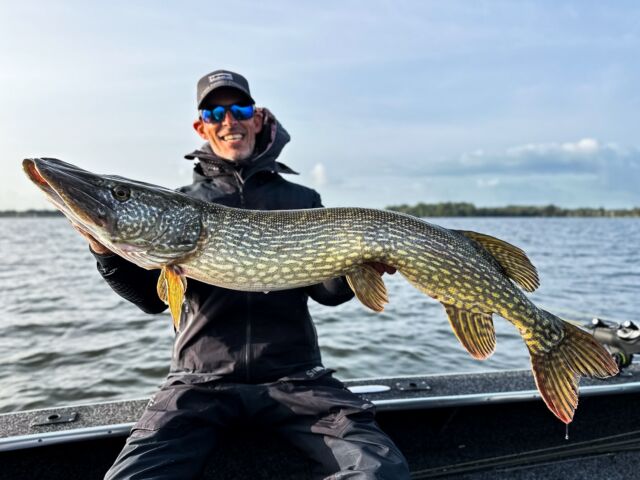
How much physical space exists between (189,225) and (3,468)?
137 centimetres

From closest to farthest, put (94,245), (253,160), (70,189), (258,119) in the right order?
(70,189)
(94,245)
(253,160)
(258,119)

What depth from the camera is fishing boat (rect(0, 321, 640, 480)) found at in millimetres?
2342

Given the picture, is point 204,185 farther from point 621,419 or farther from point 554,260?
point 554,260

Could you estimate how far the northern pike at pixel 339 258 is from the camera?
2105mm

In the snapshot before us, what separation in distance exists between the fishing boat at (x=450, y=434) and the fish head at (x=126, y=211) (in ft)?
2.75

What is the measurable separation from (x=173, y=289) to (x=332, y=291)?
772 millimetres

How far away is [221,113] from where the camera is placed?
2779 millimetres

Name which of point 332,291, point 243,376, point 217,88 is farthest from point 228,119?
point 243,376

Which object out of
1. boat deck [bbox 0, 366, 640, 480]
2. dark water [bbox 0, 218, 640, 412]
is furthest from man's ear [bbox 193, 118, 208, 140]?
dark water [bbox 0, 218, 640, 412]

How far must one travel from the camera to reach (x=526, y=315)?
7.00ft

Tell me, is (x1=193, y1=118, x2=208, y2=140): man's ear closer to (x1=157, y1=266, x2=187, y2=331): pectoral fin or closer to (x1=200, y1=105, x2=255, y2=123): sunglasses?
(x1=200, y1=105, x2=255, y2=123): sunglasses

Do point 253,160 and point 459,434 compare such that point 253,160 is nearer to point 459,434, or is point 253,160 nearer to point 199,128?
point 199,128

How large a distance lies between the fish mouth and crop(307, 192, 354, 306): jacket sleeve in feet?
3.40

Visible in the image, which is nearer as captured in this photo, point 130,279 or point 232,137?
point 130,279
